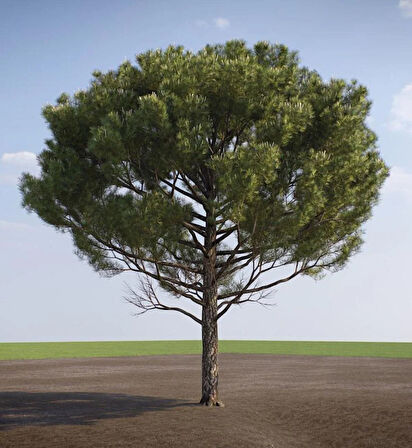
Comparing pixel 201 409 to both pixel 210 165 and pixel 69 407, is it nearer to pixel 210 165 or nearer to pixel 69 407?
pixel 69 407

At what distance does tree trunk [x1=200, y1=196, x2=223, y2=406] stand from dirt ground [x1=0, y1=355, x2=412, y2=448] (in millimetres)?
655

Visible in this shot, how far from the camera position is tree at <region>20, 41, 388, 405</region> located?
15977 millimetres

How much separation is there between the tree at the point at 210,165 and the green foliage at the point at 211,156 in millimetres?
41

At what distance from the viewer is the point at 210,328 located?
A: 18156mm

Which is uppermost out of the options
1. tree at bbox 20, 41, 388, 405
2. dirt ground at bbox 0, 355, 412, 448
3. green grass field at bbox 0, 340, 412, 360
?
tree at bbox 20, 41, 388, 405

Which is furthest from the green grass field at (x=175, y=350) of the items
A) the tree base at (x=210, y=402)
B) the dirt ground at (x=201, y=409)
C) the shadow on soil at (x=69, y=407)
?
the tree base at (x=210, y=402)

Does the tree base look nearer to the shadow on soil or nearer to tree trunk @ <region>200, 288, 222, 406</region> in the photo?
tree trunk @ <region>200, 288, 222, 406</region>

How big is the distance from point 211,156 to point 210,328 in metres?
5.73

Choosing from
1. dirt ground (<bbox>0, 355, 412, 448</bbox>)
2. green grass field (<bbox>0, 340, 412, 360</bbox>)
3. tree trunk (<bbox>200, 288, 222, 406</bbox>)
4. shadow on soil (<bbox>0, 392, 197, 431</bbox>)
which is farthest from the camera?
green grass field (<bbox>0, 340, 412, 360</bbox>)

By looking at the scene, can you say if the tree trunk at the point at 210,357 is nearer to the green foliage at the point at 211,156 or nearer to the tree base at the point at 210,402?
the tree base at the point at 210,402

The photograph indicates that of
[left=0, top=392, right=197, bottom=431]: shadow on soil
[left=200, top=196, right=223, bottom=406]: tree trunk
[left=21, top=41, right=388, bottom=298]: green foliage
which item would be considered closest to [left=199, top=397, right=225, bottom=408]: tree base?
[left=200, top=196, right=223, bottom=406]: tree trunk

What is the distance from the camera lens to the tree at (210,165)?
1598 cm

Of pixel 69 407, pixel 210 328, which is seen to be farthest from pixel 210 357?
pixel 69 407

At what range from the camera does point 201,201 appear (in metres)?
18.0
